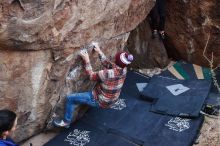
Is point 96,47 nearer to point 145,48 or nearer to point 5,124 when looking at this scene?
point 145,48

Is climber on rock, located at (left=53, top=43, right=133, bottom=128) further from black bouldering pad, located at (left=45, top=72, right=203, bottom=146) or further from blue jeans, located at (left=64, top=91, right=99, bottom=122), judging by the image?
black bouldering pad, located at (left=45, top=72, right=203, bottom=146)

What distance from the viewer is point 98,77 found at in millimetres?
5320

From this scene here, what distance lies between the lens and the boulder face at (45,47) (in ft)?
15.2

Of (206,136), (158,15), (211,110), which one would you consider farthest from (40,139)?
(158,15)

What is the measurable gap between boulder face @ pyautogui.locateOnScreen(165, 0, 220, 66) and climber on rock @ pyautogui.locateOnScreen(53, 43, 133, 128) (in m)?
1.98

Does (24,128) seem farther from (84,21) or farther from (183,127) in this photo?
(183,127)

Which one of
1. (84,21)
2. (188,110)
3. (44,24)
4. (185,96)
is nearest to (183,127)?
(188,110)

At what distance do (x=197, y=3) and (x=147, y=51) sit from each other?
1.09 metres

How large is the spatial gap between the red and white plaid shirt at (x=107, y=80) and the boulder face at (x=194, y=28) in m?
2.03

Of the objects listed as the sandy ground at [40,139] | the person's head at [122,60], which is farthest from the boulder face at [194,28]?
the sandy ground at [40,139]

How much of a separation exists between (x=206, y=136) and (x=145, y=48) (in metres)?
2.23

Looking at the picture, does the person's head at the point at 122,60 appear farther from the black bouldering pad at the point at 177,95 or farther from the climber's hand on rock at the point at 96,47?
the black bouldering pad at the point at 177,95

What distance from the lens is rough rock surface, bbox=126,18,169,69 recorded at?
715 cm

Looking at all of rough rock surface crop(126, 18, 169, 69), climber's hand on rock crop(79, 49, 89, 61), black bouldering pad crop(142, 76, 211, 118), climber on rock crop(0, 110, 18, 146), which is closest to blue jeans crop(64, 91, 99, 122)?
climber's hand on rock crop(79, 49, 89, 61)
